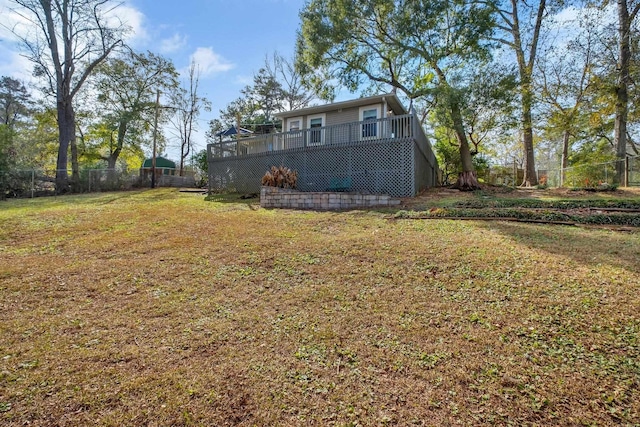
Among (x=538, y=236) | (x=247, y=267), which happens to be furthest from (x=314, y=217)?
(x=538, y=236)

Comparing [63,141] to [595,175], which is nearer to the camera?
[595,175]

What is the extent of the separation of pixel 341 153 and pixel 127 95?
64.1 feet

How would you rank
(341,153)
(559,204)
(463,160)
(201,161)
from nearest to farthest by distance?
(559,204), (341,153), (463,160), (201,161)

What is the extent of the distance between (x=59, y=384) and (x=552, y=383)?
3010 mm

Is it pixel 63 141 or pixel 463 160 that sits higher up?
pixel 63 141

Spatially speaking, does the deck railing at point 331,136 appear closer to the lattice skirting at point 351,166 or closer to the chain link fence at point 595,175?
the lattice skirting at point 351,166

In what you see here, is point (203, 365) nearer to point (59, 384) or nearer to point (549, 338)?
point (59, 384)

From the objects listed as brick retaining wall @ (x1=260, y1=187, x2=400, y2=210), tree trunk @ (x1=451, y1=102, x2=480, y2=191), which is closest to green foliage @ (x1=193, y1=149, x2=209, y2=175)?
brick retaining wall @ (x1=260, y1=187, x2=400, y2=210)

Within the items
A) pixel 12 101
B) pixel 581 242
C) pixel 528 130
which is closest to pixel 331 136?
pixel 581 242

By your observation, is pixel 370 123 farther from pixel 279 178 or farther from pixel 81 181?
pixel 81 181

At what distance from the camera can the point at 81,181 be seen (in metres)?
15.0

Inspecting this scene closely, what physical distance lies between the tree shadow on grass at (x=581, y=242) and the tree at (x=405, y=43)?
725cm

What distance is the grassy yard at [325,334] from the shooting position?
1.67 meters

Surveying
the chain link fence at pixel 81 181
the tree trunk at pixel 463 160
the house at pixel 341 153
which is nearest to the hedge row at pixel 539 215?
the house at pixel 341 153
